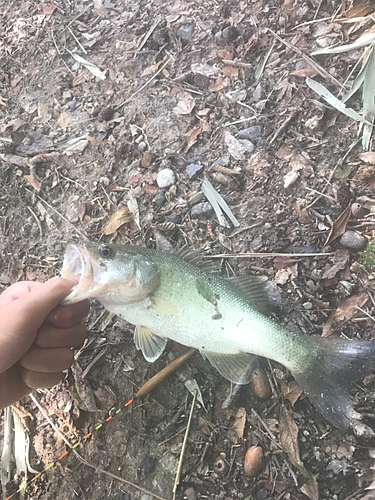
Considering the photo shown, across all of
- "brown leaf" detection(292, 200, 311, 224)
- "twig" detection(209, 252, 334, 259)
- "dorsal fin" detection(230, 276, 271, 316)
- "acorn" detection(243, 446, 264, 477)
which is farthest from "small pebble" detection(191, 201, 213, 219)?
"acorn" detection(243, 446, 264, 477)

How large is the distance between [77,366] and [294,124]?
2295 millimetres

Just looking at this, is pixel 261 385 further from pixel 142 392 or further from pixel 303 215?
pixel 303 215

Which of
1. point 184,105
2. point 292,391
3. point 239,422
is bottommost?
point 239,422

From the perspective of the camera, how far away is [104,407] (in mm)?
2492

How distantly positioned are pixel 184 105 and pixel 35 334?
7.20 feet

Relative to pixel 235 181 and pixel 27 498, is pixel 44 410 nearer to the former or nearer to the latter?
pixel 27 498

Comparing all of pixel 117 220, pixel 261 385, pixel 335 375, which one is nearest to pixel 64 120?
pixel 117 220

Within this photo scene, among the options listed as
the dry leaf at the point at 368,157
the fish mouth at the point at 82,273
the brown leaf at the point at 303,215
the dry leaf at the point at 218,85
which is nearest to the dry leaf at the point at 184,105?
the dry leaf at the point at 218,85

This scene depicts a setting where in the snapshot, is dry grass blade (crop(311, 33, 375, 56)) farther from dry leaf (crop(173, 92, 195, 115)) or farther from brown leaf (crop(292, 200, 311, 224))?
brown leaf (crop(292, 200, 311, 224))

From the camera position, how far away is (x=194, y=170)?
116 inches

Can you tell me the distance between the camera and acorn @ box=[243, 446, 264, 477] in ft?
7.06

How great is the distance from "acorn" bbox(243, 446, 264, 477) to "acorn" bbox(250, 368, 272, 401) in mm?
289

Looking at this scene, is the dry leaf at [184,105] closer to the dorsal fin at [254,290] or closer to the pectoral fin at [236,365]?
the dorsal fin at [254,290]

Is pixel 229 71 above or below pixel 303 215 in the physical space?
above
